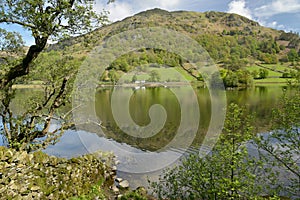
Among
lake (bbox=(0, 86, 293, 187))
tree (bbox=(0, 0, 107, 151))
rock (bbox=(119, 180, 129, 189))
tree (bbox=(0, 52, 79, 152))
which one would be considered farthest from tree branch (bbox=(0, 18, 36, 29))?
rock (bbox=(119, 180, 129, 189))

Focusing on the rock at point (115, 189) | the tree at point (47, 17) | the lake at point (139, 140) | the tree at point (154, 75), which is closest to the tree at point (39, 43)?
the tree at point (47, 17)

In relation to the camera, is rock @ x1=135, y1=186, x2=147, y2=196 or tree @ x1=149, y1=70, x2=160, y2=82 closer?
rock @ x1=135, y1=186, x2=147, y2=196

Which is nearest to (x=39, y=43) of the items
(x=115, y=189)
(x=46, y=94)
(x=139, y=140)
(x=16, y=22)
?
(x=16, y=22)

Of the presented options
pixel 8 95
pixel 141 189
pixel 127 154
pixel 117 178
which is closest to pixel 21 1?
pixel 8 95

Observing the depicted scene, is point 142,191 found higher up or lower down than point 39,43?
lower down

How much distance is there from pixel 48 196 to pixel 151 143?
16874 mm

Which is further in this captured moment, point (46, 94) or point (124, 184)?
point (124, 184)

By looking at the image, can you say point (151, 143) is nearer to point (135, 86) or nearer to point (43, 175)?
point (43, 175)

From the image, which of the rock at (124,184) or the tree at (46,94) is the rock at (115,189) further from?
the tree at (46,94)

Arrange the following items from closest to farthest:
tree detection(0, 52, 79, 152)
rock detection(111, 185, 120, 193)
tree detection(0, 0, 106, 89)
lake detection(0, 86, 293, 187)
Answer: tree detection(0, 0, 106, 89)
tree detection(0, 52, 79, 152)
rock detection(111, 185, 120, 193)
lake detection(0, 86, 293, 187)

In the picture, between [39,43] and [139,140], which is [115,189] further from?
[139,140]

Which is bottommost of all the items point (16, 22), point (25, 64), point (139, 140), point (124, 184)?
point (139, 140)

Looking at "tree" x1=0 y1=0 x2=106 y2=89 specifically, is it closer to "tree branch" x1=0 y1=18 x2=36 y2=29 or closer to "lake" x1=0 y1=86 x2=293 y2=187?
"tree branch" x1=0 y1=18 x2=36 y2=29

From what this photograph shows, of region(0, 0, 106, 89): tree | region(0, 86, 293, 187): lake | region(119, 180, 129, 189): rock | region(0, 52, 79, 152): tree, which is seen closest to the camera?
region(0, 0, 106, 89): tree
